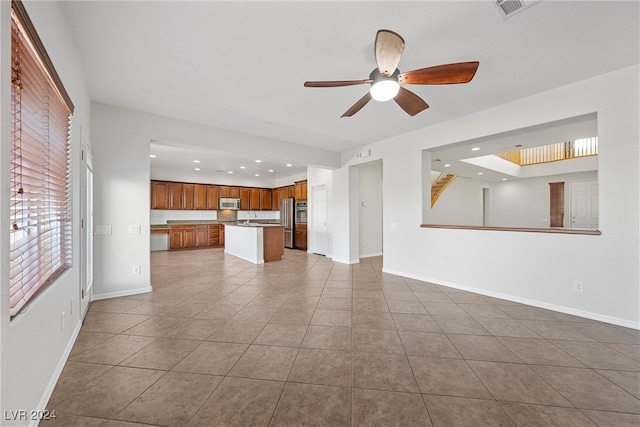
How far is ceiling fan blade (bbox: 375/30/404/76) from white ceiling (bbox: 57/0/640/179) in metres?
0.33

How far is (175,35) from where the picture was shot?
86.4 inches

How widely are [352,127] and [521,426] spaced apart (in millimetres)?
4118

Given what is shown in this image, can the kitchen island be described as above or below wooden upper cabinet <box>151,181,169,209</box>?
below

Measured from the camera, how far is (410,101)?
8.77ft

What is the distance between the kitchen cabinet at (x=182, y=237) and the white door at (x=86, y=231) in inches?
197

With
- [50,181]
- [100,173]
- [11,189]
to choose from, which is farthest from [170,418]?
[100,173]

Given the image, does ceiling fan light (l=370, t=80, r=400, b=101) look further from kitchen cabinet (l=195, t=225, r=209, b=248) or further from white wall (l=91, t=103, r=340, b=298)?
kitchen cabinet (l=195, t=225, r=209, b=248)

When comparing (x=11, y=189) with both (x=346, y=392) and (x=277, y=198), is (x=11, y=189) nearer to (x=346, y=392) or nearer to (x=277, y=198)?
(x=346, y=392)

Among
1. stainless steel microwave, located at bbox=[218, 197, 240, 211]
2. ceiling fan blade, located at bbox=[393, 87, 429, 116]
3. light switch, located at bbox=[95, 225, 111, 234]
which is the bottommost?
light switch, located at bbox=[95, 225, 111, 234]

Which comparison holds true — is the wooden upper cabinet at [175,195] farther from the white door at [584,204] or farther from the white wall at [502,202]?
the white door at [584,204]

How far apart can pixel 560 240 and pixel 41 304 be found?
4950 millimetres

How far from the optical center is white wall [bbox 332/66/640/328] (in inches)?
105

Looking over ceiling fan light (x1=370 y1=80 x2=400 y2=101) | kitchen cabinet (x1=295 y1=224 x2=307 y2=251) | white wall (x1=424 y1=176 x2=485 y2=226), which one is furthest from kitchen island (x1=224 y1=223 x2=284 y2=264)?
white wall (x1=424 y1=176 x2=485 y2=226)

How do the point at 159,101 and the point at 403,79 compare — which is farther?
the point at 159,101
